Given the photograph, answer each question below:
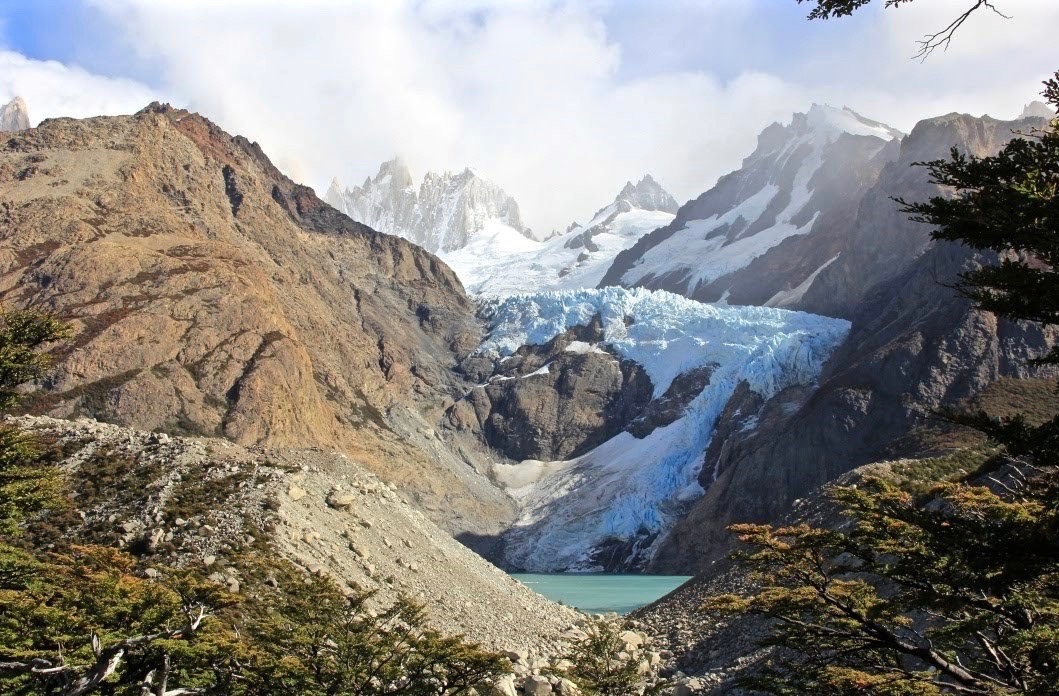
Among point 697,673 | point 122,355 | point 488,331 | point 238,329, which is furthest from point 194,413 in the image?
point 488,331

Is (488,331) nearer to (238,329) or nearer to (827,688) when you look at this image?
(238,329)

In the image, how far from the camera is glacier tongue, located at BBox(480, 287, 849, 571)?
360ft

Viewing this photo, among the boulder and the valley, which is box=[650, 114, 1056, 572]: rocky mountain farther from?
the boulder

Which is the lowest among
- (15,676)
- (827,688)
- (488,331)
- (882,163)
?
(827,688)

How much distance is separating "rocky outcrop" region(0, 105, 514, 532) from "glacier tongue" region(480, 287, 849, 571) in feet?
30.1

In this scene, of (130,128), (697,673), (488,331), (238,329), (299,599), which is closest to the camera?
(299,599)

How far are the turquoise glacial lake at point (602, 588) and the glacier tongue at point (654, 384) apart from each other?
900 cm

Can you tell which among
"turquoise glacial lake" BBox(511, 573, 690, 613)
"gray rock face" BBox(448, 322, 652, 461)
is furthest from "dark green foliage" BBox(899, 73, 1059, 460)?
"gray rock face" BBox(448, 322, 652, 461)

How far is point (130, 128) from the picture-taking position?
365 ft

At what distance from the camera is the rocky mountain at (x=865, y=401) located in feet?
273

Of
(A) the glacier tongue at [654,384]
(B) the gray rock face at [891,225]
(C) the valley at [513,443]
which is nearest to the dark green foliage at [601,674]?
(C) the valley at [513,443]

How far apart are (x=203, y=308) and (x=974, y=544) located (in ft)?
290

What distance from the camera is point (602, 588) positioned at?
78750 millimetres

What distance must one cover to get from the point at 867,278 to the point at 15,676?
13878 centimetres
